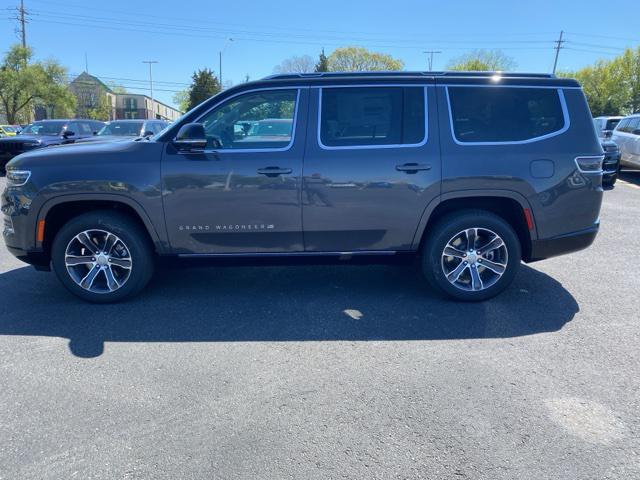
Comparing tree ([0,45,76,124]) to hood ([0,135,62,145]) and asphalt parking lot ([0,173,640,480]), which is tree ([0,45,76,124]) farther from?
asphalt parking lot ([0,173,640,480])

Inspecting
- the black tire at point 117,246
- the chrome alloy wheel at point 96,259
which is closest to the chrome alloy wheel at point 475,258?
the black tire at point 117,246

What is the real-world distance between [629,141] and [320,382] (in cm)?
1482

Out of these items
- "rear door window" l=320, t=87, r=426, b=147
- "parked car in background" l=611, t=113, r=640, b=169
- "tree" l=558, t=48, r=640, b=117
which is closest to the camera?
"rear door window" l=320, t=87, r=426, b=147

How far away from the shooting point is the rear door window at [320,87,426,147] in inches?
169

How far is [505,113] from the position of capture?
436cm

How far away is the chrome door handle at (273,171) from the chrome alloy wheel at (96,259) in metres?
1.46

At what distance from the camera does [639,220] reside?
27.3 ft

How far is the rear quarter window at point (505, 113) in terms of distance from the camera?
4324mm

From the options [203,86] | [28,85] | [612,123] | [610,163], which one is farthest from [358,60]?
[610,163]

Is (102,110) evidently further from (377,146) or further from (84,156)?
(377,146)

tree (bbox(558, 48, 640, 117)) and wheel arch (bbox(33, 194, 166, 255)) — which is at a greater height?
tree (bbox(558, 48, 640, 117))

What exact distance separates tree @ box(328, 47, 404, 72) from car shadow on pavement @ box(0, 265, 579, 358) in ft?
206

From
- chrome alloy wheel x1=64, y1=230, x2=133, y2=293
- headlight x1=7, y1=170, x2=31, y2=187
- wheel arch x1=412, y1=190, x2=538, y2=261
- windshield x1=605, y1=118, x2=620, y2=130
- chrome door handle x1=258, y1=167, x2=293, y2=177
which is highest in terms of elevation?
windshield x1=605, y1=118, x2=620, y2=130

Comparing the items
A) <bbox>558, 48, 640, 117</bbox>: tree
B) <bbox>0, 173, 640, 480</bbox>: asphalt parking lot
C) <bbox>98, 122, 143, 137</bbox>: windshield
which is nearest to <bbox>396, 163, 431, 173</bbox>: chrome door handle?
<bbox>0, 173, 640, 480</bbox>: asphalt parking lot
